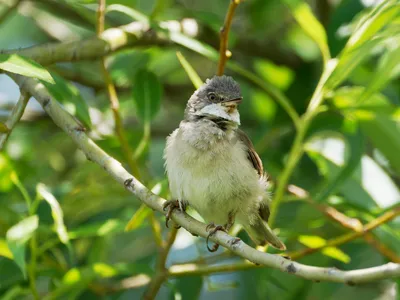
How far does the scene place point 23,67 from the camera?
9.23 feet

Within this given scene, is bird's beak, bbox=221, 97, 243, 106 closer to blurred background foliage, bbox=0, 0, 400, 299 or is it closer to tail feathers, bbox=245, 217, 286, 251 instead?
blurred background foliage, bbox=0, 0, 400, 299

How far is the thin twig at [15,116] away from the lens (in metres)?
2.96

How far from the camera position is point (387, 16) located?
128 inches

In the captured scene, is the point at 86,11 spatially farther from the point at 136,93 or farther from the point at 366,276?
the point at 366,276

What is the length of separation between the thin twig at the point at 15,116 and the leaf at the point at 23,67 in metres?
0.29

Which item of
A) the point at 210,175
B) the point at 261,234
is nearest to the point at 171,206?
the point at 210,175

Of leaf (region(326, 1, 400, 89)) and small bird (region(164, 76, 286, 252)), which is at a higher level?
leaf (region(326, 1, 400, 89))

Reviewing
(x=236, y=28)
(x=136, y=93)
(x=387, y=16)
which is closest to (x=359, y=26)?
(x=387, y=16)

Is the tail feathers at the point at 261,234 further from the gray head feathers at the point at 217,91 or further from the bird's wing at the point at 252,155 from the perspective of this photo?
the gray head feathers at the point at 217,91

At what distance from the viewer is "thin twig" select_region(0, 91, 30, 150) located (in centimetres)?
296

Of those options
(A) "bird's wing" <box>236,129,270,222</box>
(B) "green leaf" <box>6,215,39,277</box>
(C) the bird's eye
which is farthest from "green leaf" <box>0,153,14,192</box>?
(A) "bird's wing" <box>236,129,270,222</box>

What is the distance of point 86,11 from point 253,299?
2315 mm

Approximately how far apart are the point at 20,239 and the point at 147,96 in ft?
4.78

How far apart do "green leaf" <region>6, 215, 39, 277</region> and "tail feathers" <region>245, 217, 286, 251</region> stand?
1306mm
